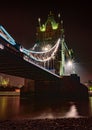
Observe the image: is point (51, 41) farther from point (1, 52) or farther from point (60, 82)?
point (1, 52)

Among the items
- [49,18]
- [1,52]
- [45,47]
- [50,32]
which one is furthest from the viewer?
[49,18]

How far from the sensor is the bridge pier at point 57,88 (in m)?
56.9

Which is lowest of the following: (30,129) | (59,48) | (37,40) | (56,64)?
(30,129)

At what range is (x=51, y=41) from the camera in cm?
7838

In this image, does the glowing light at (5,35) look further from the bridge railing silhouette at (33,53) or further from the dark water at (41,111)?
the dark water at (41,111)

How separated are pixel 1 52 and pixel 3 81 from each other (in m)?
80.4

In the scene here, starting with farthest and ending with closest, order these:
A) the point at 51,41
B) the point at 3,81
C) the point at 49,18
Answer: the point at 3,81 → the point at 49,18 → the point at 51,41

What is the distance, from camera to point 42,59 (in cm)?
5719

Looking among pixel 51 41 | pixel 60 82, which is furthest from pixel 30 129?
pixel 51 41

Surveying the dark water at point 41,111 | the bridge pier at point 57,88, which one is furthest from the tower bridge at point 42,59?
the dark water at point 41,111

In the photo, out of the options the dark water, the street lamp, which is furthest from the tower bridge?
the dark water

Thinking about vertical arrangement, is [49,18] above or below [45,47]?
above

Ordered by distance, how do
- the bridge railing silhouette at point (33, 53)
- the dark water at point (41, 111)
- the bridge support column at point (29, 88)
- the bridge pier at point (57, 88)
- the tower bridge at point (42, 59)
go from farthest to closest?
the bridge support column at point (29, 88) < the bridge pier at point (57, 88) < the tower bridge at point (42, 59) < the bridge railing silhouette at point (33, 53) < the dark water at point (41, 111)

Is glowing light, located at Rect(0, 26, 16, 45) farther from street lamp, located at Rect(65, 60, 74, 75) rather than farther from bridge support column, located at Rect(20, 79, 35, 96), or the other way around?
street lamp, located at Rect(65, 60, 74, 75)
